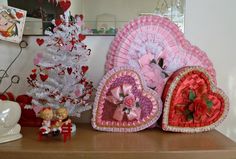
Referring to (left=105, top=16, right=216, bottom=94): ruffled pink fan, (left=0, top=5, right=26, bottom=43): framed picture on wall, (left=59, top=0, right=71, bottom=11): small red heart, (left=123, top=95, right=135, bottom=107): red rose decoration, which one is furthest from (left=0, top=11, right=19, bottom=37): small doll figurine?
(left=123, top=95, right=135, bottom=107): red rose decoration

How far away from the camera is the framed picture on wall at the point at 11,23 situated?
0.81 meters

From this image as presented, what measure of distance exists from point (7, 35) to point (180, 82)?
1.89ft

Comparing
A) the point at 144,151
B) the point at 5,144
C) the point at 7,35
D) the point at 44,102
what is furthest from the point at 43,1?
the point at 144,151

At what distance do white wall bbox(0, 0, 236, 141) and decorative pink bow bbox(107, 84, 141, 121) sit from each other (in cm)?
17

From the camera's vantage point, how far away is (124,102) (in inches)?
26.7

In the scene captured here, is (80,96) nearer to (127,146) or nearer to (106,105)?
(106,105)

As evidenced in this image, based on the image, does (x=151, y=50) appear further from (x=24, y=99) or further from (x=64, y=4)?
(x=24, y=99)

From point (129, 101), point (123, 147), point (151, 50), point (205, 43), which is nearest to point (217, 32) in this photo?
point (205, 43)

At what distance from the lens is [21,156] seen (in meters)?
0.54

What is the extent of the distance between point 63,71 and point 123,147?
26 cm

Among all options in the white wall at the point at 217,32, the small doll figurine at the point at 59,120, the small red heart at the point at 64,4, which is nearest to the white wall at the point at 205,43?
the white wall at the point at 217,32

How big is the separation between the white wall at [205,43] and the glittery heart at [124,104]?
0.50ft

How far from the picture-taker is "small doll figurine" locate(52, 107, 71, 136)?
61cm

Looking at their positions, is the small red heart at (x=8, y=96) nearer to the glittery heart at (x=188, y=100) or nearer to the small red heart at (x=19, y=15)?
the small red heart at (x=19, y=15)
